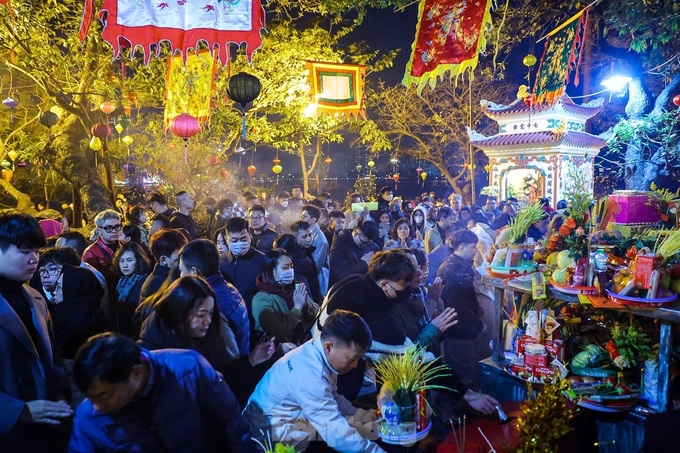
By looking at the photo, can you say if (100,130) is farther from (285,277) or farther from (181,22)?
(285,277)

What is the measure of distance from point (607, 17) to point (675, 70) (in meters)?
9.25

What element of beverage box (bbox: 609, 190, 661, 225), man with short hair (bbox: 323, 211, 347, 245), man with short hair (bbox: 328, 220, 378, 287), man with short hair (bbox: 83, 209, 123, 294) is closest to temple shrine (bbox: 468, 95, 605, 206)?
beverage box (bbox: 609, 190, 661, 225)

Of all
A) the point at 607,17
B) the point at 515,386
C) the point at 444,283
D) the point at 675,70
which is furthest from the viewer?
the point at 675,70

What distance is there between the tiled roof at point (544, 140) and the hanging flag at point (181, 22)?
16.2 m

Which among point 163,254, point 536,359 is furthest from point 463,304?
point 163,254

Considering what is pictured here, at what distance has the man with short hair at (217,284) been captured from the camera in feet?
11.3

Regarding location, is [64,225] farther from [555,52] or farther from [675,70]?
[675,70]

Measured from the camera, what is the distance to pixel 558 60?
6238 mm

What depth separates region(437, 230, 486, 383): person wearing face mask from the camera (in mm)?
4520

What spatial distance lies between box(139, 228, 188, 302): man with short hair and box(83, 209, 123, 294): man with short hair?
0.98 metres

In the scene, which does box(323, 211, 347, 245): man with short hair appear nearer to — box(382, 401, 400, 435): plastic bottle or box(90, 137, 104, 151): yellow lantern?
box(382, 401, 400, 435): plastic bottle

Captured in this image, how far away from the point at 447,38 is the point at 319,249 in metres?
2.95

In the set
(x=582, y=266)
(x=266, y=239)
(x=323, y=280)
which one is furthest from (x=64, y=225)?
(x=582, y=266)

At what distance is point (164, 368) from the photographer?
6.59ft
